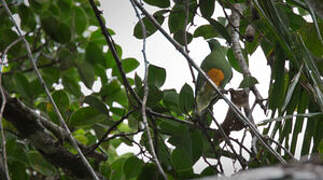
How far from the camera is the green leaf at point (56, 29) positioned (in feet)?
2.19

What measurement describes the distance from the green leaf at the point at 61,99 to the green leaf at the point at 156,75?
9.8 inches

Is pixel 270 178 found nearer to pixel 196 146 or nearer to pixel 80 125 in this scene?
pixel 196 146

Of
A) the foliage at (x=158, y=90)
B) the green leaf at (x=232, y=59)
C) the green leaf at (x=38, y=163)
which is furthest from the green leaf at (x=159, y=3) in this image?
the green leaf at (x=38, y=163)

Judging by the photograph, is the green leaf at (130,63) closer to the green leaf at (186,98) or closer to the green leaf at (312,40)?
the green leaf at (186,98)

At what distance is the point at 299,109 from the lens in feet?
2.92

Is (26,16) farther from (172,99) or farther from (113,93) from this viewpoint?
(172,99)

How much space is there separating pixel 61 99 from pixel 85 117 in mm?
93

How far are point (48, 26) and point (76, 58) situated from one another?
0.30 feet

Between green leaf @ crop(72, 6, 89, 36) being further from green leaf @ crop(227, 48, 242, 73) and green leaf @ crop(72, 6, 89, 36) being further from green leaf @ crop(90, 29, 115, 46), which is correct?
green leaf @ crop(227, 48, 242, 73)

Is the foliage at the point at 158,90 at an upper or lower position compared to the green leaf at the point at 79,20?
lower

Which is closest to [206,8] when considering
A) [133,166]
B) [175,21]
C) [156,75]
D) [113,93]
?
[175,21]

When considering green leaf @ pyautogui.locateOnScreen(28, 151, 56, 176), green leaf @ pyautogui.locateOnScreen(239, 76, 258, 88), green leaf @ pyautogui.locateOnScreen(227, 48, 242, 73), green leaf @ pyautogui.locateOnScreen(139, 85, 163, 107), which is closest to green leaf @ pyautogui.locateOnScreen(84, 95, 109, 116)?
green leaf @ pyautogui.locateOnScreen(139, 85, 163, 107)

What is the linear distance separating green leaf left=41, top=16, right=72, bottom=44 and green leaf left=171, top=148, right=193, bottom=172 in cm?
35

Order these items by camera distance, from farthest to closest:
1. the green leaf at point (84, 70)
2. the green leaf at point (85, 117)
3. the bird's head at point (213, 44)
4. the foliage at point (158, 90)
→ the bird's head at point (213, 44), the green leaf at point (85, 117), the foliage at point (158, 90), the green leaf at point (84, 70)
